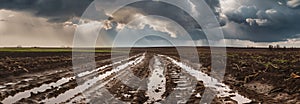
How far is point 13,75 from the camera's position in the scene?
1006 inches

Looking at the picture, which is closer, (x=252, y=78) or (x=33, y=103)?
(x=33, y=103)

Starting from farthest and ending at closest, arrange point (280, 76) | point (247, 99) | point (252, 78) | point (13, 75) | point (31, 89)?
point (13, 75)
point (252, 78)
point (280, 76)
point (31, 89)
point (247, 99)

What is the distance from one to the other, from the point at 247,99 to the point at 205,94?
1961 mm

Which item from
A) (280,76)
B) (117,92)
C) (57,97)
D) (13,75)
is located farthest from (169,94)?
(13,75)

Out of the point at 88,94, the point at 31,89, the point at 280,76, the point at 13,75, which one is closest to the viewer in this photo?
the point at 88,94

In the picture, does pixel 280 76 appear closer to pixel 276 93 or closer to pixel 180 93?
pixel 276 93

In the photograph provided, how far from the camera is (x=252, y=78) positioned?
865 inches

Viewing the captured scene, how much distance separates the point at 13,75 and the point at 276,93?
17.5 metres

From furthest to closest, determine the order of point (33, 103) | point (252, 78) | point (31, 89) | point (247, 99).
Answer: point (252, 78), point (31, 89), point (247, 99), point (33, 103)

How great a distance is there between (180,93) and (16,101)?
6737 mm

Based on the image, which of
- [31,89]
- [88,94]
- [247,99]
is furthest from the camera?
[31,89]

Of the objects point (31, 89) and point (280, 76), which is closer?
point (31, 89)

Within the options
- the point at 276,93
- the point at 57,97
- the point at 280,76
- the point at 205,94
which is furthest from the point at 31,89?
the point at 280,76

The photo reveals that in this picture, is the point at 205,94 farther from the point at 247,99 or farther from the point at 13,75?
the point at 13,75
